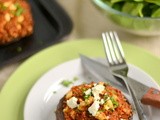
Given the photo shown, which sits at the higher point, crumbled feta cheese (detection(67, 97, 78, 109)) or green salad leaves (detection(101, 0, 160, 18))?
Answer: green salad leaves (detection(101, 0, 160, 18))

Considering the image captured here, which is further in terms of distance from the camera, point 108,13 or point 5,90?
point 108,13

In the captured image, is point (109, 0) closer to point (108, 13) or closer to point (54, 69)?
point (108, 13)

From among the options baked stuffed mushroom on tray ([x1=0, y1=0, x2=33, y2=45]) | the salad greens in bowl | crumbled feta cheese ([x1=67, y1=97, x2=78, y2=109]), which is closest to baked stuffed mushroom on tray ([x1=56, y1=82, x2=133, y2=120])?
crumbled feta cheese ([x1=67, y1=97, x2=78, y2=109])

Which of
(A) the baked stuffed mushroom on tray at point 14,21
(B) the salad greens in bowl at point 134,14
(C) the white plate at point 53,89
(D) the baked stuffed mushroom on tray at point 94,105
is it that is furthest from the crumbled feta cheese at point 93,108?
(A) the baked stuffed mushroom on tray at point 14,21

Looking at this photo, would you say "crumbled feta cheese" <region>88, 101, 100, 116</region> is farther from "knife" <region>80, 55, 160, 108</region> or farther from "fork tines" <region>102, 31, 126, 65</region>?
"fork tines" <region>102, 31, 126, 65</region>

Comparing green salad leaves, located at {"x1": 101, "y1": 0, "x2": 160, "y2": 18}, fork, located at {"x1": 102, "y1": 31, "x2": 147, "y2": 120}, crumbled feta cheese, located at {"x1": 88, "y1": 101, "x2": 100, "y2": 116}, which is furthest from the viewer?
green salad leaves, located at {"x1": 101, "y1": 0, "x2": 160, "y2": 18}

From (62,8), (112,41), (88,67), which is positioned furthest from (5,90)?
(62,8)

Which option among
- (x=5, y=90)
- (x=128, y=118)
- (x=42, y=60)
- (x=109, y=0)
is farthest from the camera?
(x=109, y=0)
